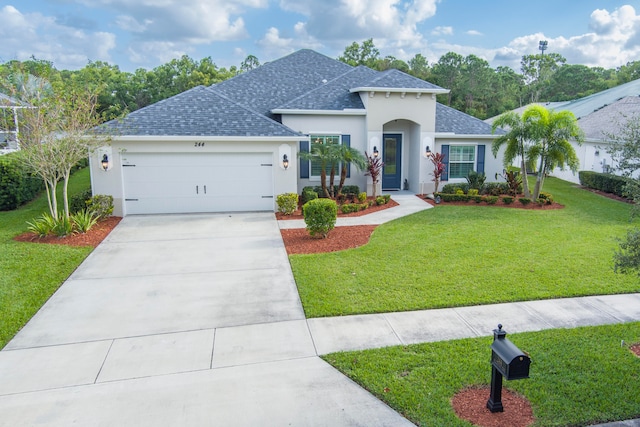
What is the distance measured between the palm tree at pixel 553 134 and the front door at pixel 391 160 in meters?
5.00

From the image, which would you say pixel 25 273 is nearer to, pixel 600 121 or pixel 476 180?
pixel 476 180

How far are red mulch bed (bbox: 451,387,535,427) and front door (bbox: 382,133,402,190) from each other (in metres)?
14.4

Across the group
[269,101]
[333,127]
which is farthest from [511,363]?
[269,101]

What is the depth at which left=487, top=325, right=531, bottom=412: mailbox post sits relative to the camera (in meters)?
4.32

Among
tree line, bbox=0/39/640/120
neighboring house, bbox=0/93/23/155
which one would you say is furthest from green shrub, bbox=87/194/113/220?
tree line, bbox=0/39/640/120

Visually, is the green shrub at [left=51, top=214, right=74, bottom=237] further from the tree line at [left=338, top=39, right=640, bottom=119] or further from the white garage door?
the tree line at [left=338, top=39, right=640, bottom=119]

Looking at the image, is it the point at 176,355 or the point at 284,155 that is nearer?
the point at 176,355

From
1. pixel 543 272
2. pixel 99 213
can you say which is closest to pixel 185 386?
pixel 543 272

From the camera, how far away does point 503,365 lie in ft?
14.5

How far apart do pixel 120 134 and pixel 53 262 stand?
17.0 feet

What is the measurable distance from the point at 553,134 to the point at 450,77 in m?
34.3

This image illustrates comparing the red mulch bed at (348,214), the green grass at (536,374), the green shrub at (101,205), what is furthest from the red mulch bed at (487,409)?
the green shrub at (101,205)

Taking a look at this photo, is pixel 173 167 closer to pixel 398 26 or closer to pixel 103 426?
pixel 103 426

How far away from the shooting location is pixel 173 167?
48.5ft
